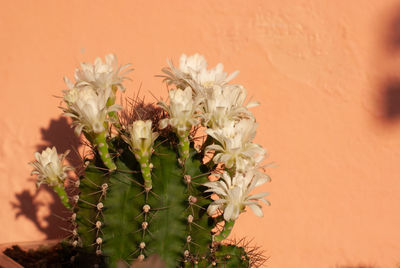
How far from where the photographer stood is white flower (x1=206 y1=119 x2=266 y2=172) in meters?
0.73

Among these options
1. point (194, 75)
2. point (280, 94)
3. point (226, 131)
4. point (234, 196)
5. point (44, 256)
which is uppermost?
point (280, 94)

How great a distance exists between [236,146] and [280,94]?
0.58m

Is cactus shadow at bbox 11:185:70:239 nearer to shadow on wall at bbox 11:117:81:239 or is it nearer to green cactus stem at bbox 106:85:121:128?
shadow on wall at bbox 11:117:81:239

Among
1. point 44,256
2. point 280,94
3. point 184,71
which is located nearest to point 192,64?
point 184,71

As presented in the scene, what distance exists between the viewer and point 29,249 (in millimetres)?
1015

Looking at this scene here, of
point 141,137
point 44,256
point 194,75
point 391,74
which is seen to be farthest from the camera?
point 391,74

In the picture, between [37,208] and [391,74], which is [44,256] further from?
[391,74]

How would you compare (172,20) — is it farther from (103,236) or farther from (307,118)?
(103,236)

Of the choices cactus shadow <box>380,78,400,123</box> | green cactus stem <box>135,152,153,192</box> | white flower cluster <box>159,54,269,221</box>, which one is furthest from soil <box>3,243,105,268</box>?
cactus shadow <box>380,78,400,123</box>

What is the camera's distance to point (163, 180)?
75 centimetres

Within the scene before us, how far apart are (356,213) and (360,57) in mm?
464

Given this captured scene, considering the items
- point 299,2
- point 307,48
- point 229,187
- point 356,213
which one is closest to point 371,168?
point 356,213

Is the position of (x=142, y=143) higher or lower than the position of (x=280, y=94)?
lower

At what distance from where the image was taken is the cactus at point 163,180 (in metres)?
0.72
